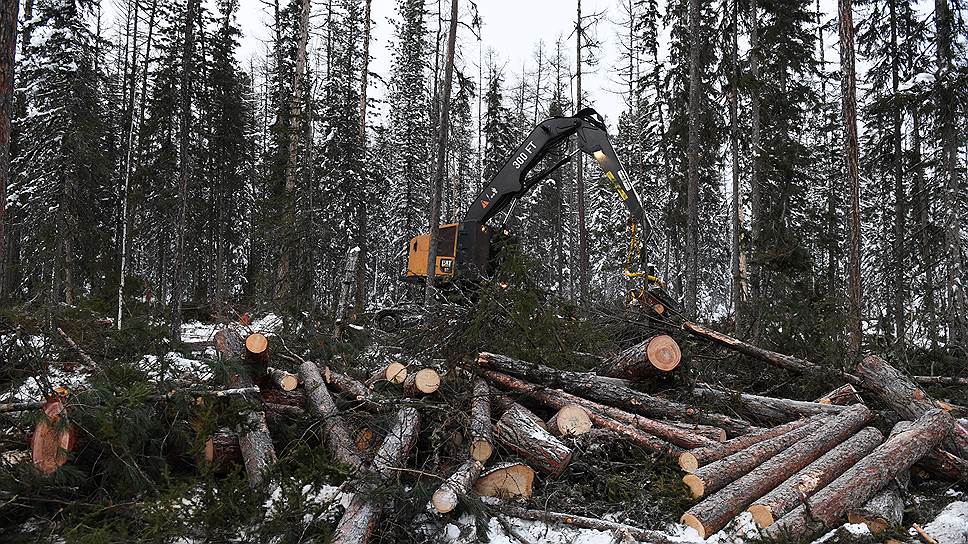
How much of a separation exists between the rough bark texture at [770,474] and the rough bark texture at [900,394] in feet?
1.40

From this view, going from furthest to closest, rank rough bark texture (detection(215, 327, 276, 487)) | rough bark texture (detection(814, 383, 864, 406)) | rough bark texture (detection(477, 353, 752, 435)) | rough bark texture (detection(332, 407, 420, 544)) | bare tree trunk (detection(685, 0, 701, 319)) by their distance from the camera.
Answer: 1. bare tree trunk (detection(685, 0, 701, 319))
2. rough bark texture (detection(814, 383, 864, 406))
3. rough bark texture (detection(477, 353, 752, 435))
4. rough bark texture (detection(215, 327, 276, 487))
5. rough bark texture (detection(332, 407, 420, 544))

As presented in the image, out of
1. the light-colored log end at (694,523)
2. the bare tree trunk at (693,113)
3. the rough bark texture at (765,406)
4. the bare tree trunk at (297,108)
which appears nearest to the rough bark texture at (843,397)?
the rough bark texture at (765,406)

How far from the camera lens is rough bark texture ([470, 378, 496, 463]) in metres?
4.77

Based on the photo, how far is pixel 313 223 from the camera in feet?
48.7

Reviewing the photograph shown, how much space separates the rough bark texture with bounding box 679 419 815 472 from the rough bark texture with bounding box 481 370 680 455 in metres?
0.21

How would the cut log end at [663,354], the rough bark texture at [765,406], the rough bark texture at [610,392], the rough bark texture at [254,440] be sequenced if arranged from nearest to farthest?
the rough bark texture at [254,440] → the rough bark texture at [610,392] → the cut log end at [663,354] → the rough bark texture at [765,406]

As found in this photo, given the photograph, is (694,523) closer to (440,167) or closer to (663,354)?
(663,354)

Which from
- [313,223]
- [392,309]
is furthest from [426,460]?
[313,223]

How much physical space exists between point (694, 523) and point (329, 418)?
9.64 ft

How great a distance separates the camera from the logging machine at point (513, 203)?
1018 cm

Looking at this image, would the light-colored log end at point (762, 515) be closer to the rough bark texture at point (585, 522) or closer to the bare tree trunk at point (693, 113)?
the rough bark texture at point (585, 522)

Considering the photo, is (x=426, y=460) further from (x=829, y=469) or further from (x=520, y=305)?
(x=829, y=469)

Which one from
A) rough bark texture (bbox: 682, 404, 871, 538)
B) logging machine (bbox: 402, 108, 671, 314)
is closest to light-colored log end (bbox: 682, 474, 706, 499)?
rough bark texture (bbox: 682, 404, 871, 538)

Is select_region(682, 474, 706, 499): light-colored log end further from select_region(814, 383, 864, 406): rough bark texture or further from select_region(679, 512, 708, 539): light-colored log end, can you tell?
select_region(814, 383, 864, 406): rough bark texture
